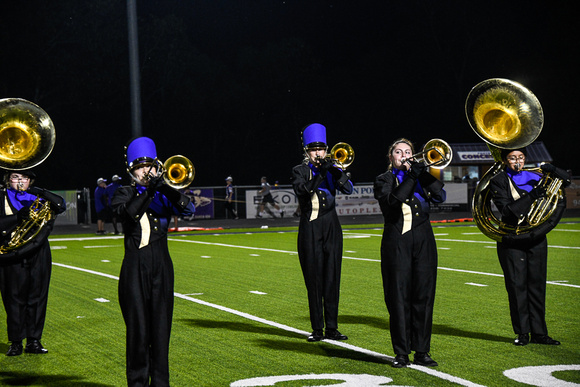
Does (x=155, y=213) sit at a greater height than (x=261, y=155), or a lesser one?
lesser

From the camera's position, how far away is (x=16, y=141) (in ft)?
25.2

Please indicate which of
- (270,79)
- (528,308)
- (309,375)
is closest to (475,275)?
(528,308)

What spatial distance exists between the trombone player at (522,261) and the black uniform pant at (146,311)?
11.5ft

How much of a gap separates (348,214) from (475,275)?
68.7 feet

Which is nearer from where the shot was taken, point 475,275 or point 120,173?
point 475,275

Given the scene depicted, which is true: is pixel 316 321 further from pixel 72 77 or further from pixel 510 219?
pixel 72 77

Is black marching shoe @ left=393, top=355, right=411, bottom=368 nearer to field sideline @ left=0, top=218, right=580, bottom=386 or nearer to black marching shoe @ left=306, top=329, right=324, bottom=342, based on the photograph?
field sideline @ left=0, top=218, right=580, bottom=386

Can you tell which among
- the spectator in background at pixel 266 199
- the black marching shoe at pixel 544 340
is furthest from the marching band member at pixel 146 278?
the spectator in background at pixel 266 199

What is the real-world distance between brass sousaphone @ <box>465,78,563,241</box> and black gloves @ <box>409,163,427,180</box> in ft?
3.73

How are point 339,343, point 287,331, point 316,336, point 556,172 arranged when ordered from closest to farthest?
1. point 556,172
2. point 339,343
3. point 316,336
4. point 287,331

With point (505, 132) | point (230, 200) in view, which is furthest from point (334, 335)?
point (230, 200)

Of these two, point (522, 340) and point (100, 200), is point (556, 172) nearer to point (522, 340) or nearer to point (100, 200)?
point (522, 340)

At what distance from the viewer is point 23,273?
764 centimetres

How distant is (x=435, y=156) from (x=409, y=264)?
0.93 m
